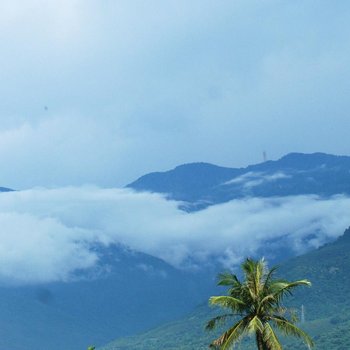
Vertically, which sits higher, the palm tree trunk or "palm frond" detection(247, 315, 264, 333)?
"palm frond" detection(247, 315, 264, 333)

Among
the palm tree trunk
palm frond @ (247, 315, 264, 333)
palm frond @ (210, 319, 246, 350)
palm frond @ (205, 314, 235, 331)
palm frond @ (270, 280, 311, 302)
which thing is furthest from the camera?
palm frond @ (205, 314, 235, 331)

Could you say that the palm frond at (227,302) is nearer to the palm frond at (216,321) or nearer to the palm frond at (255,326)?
the palm frond at (216,321)

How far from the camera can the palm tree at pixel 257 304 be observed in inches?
1766

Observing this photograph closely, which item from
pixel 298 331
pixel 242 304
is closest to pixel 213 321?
pixel 242 304

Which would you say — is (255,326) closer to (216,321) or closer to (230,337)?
(230,337)

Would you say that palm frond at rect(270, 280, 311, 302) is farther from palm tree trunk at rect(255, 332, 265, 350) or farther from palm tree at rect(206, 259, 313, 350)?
palm tree trunk at rect(255, 332, 265, 350)

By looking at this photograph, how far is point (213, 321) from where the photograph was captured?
154 feet

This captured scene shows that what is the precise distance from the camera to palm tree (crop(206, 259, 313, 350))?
147ft

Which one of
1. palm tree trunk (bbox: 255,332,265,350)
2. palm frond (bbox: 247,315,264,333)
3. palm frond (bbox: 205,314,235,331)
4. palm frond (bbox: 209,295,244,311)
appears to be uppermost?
palm frond (bbox: 209,295,244,311)

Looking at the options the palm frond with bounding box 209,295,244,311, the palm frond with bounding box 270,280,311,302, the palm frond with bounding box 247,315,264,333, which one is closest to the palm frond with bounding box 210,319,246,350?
the palm frond with bounding box 247,315,264,333

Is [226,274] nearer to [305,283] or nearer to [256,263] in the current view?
[256,263]

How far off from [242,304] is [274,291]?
82.7 inches

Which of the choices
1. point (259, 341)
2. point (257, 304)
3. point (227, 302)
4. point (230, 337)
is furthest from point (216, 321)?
point (259, 341)

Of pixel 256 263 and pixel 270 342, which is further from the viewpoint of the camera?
pixel 256 263
